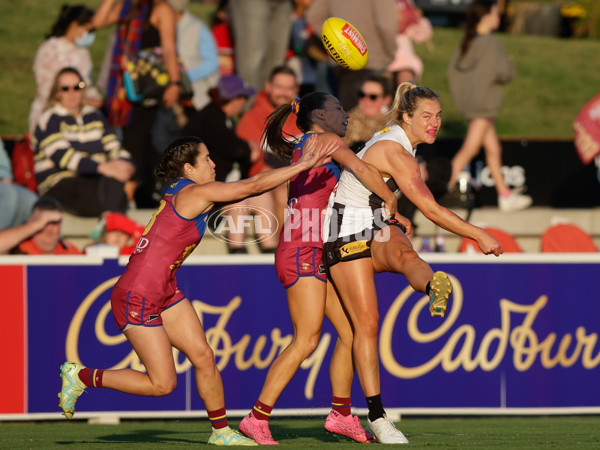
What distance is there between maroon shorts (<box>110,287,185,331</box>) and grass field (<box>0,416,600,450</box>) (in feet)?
2.50

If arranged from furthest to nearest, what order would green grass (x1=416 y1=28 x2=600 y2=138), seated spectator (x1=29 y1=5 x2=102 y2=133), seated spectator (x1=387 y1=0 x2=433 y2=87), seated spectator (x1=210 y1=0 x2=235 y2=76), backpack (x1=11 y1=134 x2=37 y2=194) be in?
green grass (x1=416 y1=28 x2=600 y2=138) < seated spectator (x1=210 y1=0 x2=235 y2=76) < seated spectator (x1=387 y1=0 x2=433 y2=87) < seated spectator (x1=29 y1=5 x2=102 y2=133) < backpack (x1=11 y1=134 x2=37 y2=194)

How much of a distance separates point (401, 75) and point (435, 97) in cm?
538

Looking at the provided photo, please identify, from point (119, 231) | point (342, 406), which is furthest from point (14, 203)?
point (342, 406)

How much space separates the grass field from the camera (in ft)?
24.1

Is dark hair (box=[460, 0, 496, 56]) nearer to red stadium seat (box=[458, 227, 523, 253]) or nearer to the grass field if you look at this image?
red stadium seat (box=[458, 227, 523, 253])

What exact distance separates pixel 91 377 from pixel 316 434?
5.59 feet

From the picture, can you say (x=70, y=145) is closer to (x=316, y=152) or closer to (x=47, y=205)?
(x=47, y=205)

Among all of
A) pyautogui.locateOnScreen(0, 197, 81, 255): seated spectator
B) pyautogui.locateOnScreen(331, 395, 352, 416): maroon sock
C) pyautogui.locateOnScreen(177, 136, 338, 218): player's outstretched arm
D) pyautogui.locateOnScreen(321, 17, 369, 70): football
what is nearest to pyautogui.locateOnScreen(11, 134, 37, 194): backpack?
pyautogui.locateOnScreen(0, 197, 81, 255): seated spectator

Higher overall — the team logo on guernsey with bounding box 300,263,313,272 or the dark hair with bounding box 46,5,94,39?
the dark hair with bounding box 46,5,94,39

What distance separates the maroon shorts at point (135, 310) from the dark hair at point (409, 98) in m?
1.89

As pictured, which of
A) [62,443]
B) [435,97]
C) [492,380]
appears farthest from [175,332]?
[492,380]

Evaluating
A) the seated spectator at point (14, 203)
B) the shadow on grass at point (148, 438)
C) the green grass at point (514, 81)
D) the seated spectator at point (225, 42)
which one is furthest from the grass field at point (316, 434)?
the green grass at point (514, 81)

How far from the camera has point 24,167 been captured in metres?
11.4

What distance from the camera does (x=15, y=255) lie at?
10.0 m
